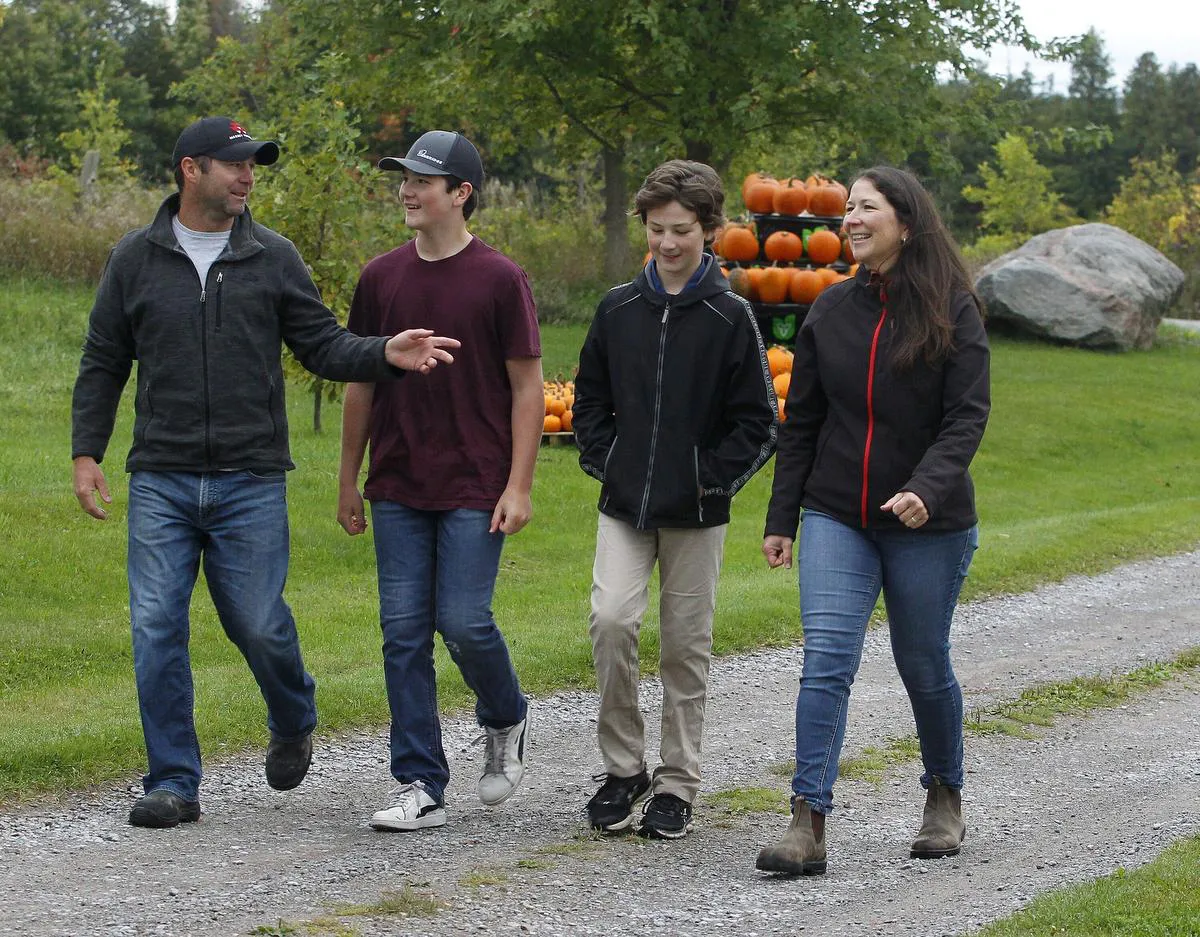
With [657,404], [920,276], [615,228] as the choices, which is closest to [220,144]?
[657,404]

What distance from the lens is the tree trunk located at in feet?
86.4

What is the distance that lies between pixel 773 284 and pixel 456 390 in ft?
38.6

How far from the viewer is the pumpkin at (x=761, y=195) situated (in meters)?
17.1

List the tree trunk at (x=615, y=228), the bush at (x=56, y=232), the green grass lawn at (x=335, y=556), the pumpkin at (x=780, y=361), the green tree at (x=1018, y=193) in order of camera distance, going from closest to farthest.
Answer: the green grass lawn at (x=335, y=556), the pumpkin at (x=780, y=361), the bush at (x=56, y=232), the tree trunk at (x=615, y=228), the green tree at (x=1018, y=193)

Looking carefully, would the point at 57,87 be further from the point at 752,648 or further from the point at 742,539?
the point at 752,648

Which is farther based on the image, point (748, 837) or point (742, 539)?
point (742, 539)

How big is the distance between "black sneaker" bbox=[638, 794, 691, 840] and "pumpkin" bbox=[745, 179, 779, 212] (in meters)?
12.4

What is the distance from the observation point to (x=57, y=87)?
42562 mm

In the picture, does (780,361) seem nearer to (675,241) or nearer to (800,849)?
(675,241)

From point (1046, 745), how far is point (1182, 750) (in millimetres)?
550

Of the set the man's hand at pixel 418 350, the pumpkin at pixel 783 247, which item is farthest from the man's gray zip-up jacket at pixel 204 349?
the pumpkin at pixel 783 247

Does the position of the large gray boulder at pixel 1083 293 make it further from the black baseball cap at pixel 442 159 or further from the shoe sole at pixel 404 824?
the shoe sole at pixel 404 824

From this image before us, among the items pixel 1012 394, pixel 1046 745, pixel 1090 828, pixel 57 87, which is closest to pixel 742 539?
pixel 1046 745

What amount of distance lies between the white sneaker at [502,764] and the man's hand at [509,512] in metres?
0.71
